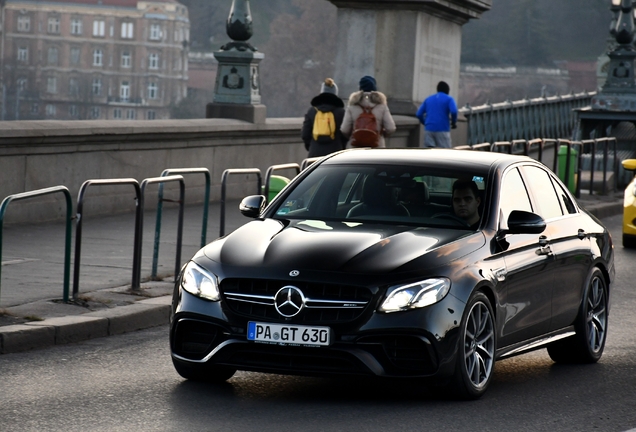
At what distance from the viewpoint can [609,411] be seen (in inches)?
258

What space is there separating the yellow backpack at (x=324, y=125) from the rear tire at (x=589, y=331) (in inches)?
320

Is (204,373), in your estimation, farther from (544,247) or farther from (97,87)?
(97,87)

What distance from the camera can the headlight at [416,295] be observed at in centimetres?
626

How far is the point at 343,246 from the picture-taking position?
661cm

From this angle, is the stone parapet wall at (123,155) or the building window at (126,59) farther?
the building window at (126,59)

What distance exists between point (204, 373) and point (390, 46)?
1583cm

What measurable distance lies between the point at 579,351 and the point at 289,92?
449ft

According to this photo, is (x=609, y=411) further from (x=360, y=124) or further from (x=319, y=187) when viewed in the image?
(x=360, y=124)

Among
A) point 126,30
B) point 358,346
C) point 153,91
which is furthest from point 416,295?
point 126,30

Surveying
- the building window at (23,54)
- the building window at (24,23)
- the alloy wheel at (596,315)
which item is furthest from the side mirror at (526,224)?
the building window at (23,54)

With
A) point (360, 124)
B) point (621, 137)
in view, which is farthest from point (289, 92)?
point (360, 124)

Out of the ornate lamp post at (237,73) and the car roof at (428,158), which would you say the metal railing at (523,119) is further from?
the car roof at (428,158)

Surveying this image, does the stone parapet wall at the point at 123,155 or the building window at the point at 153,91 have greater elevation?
the building window at the point at 153,91

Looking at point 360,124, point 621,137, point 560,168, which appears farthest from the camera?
point 621,137
